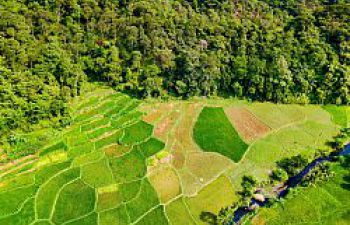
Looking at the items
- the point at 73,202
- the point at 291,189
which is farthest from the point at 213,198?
the point at 73,202

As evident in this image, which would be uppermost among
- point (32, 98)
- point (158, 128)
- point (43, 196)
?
point (32, 98)

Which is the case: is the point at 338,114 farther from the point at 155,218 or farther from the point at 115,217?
the point at 115,217

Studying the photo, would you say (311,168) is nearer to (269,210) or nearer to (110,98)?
(269,210)

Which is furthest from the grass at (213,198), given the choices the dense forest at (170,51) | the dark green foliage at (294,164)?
the dense forest at (170,51)

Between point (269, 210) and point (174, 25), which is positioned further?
point (174, 25)

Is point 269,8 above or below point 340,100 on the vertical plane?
above

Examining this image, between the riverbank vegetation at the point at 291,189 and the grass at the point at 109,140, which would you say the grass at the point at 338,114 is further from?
the grass at the point at 109,140

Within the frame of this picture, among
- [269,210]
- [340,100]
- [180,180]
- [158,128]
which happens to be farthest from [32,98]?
[340,100]
